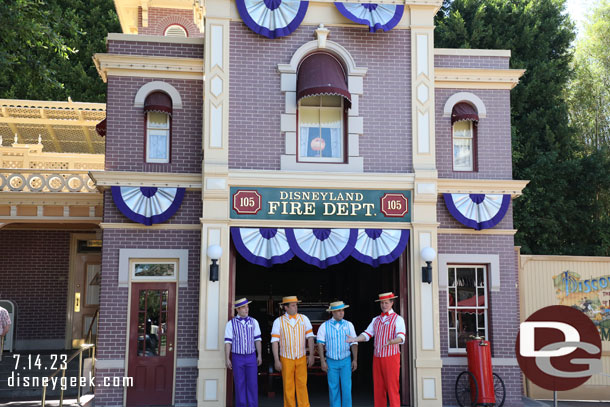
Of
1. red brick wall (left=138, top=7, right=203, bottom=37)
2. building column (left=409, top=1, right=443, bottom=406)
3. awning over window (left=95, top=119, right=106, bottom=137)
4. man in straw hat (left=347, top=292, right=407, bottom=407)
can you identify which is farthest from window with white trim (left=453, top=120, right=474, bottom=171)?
red brick wall (left=138, top=7, right=203, bottom=37)

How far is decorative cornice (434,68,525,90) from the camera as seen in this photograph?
14148mm

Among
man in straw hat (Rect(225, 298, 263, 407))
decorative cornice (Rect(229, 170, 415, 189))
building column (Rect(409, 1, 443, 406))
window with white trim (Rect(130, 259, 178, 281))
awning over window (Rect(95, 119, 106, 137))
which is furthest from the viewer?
awning over window (Rect(95, 119, 106, 137))

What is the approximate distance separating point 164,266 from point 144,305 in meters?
0.82

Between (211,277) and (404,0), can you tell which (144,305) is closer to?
(211,277)

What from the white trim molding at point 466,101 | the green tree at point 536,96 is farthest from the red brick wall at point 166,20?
the green tree at point 536,96

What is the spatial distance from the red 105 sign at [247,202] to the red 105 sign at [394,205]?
2.38 m

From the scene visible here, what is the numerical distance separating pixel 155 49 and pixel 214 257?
14.6 ft

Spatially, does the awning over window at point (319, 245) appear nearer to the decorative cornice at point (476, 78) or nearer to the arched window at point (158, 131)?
the arched window at point (158, 131)

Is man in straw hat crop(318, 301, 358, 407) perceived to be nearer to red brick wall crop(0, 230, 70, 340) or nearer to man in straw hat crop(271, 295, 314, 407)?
man in straw hat crop(271, 295, 314, 407)

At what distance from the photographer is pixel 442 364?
1314cm

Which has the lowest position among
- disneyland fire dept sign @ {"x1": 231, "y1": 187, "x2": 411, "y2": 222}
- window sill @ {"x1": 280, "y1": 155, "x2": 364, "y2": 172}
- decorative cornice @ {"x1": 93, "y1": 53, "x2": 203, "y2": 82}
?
disneyland fire dept sign @ {"x1": 231, "y1": 187, "x2": 411, "y2": 222}

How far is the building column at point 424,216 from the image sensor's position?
12820mm

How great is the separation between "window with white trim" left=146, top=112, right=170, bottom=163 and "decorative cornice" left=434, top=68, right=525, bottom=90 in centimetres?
561

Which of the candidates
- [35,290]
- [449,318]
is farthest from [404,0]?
[35,290]
